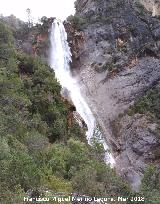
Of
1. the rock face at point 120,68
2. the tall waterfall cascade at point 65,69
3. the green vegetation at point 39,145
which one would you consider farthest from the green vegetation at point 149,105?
the green vegetation at point 39,145

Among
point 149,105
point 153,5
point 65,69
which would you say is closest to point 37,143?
point 149,105

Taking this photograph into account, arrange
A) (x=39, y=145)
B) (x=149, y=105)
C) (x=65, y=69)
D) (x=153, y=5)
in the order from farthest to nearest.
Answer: (x=153, y=5) → (x=65, y=69) → (x=149, y=105) → (x=39, y=145)

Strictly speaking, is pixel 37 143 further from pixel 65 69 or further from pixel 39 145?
pixel 65 69

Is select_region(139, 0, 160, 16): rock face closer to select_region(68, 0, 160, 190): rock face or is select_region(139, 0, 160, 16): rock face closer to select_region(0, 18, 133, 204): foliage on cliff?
select_region(68, 0, 160, 190): rock face

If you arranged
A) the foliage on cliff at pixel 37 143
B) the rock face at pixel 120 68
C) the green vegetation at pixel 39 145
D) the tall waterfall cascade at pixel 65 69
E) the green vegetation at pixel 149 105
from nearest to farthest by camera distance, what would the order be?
1. the green vegetation at pixel 39 145
2. the foliage on cliff at pixel 37 143
3. the rock face at pixel 120 68
4. the tall waterfall cascade at pixel 65 69
5. the green vegetation at pixel 149 105

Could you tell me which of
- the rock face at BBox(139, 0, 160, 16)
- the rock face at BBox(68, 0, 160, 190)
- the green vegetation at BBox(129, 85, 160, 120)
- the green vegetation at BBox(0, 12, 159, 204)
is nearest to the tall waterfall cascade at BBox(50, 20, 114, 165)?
the rock face at BBox(68, 0, 160, 190)

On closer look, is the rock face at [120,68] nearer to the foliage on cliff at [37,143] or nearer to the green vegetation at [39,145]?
the green vegetation at [39,145]

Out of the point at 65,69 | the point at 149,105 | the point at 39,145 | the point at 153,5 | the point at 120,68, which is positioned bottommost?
the point at 39,145
